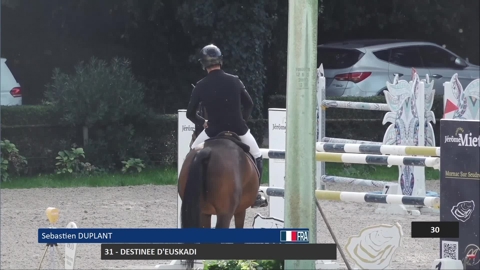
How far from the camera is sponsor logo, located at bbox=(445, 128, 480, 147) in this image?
642 cm

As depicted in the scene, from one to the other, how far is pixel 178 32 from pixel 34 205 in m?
6.31

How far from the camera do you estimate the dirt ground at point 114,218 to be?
27.4 feet

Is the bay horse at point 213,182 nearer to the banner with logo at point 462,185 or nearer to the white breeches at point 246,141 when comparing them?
the white breeches at point 246,141

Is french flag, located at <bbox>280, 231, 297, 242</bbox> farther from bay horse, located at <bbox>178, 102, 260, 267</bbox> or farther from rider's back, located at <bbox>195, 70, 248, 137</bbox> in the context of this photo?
rider's back, located at <bbox>195, 70, 248, 137</bbox>

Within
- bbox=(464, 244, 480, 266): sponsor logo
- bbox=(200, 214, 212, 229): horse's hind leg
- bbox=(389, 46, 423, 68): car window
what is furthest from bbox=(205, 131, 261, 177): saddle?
bbox=(389, 46, 423, 68): car window

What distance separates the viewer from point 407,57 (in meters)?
18.1

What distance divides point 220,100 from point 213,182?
2.36 ft

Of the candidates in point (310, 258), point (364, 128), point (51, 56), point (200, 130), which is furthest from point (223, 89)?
point (51, 56)

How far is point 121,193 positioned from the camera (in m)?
12.4

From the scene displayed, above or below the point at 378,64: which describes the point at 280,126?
below

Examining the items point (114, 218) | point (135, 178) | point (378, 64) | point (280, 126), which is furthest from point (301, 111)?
point (378, 64)
